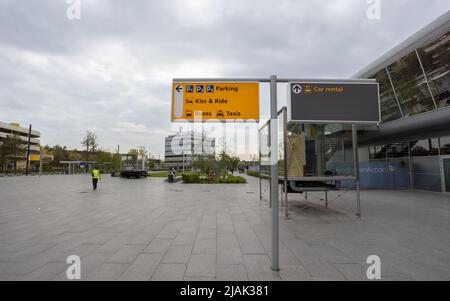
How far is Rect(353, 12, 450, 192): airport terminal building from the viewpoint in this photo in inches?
430

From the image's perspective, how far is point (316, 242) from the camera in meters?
4.68

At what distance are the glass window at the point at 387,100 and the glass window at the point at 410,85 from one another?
0.38 meters

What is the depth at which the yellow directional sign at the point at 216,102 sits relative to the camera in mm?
3467

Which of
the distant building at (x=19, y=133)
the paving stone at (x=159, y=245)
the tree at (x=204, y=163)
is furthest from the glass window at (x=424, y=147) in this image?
the distant building at (x=19, y=133)

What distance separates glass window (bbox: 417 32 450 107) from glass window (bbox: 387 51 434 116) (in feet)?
1.13

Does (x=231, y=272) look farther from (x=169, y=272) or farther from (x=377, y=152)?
(x=377, y=152)

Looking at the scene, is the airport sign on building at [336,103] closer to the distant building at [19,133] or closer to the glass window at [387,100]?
the glass window at [387,100]

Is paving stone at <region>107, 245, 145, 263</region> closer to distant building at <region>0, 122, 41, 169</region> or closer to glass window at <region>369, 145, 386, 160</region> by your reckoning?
glass window at <region>369, 145, 386, 160</region>

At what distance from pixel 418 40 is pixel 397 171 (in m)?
9.03

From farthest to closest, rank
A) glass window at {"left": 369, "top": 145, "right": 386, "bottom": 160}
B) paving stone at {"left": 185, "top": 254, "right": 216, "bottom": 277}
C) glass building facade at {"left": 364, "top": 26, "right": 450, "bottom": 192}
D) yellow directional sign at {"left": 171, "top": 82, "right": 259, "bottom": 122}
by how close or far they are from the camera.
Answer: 1. glass window at {"left": 369, "top": 145, "right": 386, "bottom": 160}
2. glass building facade at {"left": 364, "top": 26, "right": 450, "bottom": 192}
3. yellow directional sign at {"left": 171, "top": 82, "right": 259, "bottom": 122}
4. paving stone at {"left": 185, "top": 254, "right": 216, "bottom": 277}

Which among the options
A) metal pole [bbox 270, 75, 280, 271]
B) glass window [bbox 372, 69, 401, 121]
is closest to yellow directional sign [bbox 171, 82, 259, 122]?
metal pole [bbox 270, 75, 280, 271]

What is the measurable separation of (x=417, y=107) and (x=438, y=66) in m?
2.44
